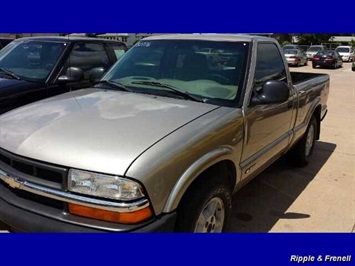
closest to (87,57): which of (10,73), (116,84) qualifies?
(10,73)

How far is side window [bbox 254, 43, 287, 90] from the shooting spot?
147 inches

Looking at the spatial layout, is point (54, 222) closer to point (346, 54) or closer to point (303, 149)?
point (303, 149)

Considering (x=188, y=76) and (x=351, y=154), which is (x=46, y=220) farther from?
(x=351, y=154)

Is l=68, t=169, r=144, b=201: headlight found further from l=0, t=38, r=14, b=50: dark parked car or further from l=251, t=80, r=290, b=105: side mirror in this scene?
l=0, t=38, r=14, b=50: dark parked car

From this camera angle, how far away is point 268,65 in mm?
4082

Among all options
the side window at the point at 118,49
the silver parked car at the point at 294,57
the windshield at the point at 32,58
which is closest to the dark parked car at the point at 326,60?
the silver parked car at the point at 294,57

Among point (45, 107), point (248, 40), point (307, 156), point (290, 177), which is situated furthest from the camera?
point (307, 156)

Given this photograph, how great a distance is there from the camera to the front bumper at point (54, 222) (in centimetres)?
226

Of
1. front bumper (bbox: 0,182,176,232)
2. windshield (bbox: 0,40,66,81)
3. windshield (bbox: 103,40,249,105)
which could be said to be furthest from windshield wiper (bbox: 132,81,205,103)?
windshield (bbox: 0,40,66,81)

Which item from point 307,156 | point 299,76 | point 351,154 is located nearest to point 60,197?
point 307,156

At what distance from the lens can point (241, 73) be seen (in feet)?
11.3

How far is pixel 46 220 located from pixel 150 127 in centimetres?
90

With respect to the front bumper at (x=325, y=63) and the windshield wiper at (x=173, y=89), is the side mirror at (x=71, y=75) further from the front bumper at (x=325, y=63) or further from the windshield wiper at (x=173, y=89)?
the front bumper at (x=325, y=63)

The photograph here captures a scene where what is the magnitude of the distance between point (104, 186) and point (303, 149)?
12.8ft
